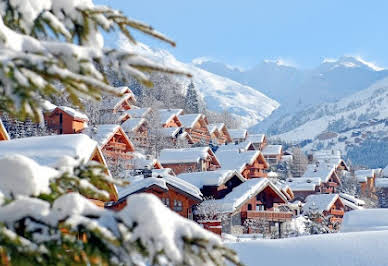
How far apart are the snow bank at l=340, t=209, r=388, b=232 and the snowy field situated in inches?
559

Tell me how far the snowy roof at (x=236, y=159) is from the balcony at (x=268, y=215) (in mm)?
15078

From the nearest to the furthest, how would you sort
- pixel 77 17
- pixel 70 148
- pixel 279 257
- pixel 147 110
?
pixel 77 17 → pixel 279 257 → pixel 70 148 → pixel 147 110

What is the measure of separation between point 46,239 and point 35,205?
0.58ft

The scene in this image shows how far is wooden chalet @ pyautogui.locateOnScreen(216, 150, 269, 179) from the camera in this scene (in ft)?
191

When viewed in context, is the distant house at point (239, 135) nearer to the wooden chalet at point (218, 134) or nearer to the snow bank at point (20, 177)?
the wooden chalet at point (218, 134)

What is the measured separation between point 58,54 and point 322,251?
38.2ft

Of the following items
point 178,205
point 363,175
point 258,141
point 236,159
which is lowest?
point 178,205

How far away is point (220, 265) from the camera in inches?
125

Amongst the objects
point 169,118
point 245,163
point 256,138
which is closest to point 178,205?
point 245,163

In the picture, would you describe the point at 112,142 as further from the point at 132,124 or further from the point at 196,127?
the point at 196,127

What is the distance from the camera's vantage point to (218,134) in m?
82.6

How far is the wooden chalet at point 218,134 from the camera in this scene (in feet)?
261

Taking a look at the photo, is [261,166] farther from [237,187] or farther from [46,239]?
[46,239]

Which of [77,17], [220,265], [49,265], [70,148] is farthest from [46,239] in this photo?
[70,148]
